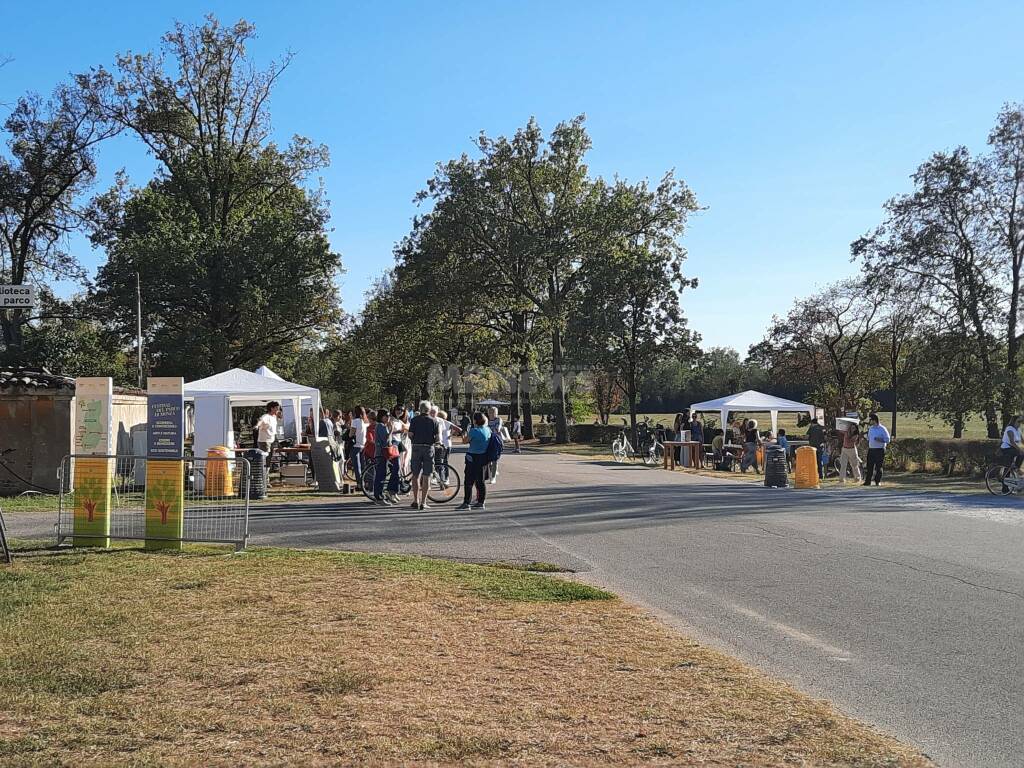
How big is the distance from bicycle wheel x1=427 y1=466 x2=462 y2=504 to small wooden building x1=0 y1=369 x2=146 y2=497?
7.28 m

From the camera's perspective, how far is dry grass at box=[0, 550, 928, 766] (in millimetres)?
4473

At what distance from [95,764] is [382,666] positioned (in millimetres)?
2018

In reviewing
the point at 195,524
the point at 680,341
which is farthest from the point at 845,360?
the point at 195,524

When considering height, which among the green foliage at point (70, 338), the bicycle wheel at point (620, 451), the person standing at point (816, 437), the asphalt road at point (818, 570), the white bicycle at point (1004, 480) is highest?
the green foliage at point (70, 338)

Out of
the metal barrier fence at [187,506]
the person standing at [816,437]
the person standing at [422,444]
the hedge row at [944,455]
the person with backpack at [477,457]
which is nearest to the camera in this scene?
the metal barrier fence at [187,506]

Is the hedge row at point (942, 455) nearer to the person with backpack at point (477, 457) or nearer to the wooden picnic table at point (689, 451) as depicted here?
the wooden picnic table at point (689, 451)

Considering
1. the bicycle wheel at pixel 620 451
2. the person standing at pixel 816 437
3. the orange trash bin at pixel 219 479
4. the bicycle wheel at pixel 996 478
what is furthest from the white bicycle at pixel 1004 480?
the bicycle wheel at pixel 620 451

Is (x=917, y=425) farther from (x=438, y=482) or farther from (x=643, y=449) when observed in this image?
(x=438, y=482)

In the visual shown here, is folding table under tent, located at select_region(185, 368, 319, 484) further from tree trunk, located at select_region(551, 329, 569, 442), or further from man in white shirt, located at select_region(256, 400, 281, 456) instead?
tree trunk, located at select_region(551, 329, 569, 442)

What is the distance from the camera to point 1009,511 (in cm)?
1656

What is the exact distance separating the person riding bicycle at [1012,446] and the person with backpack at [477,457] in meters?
12.0

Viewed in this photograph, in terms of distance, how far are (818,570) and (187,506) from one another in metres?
7.81

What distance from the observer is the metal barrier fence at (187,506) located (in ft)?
36.1

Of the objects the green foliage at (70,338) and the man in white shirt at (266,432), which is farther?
the green foliage at (70,338)
